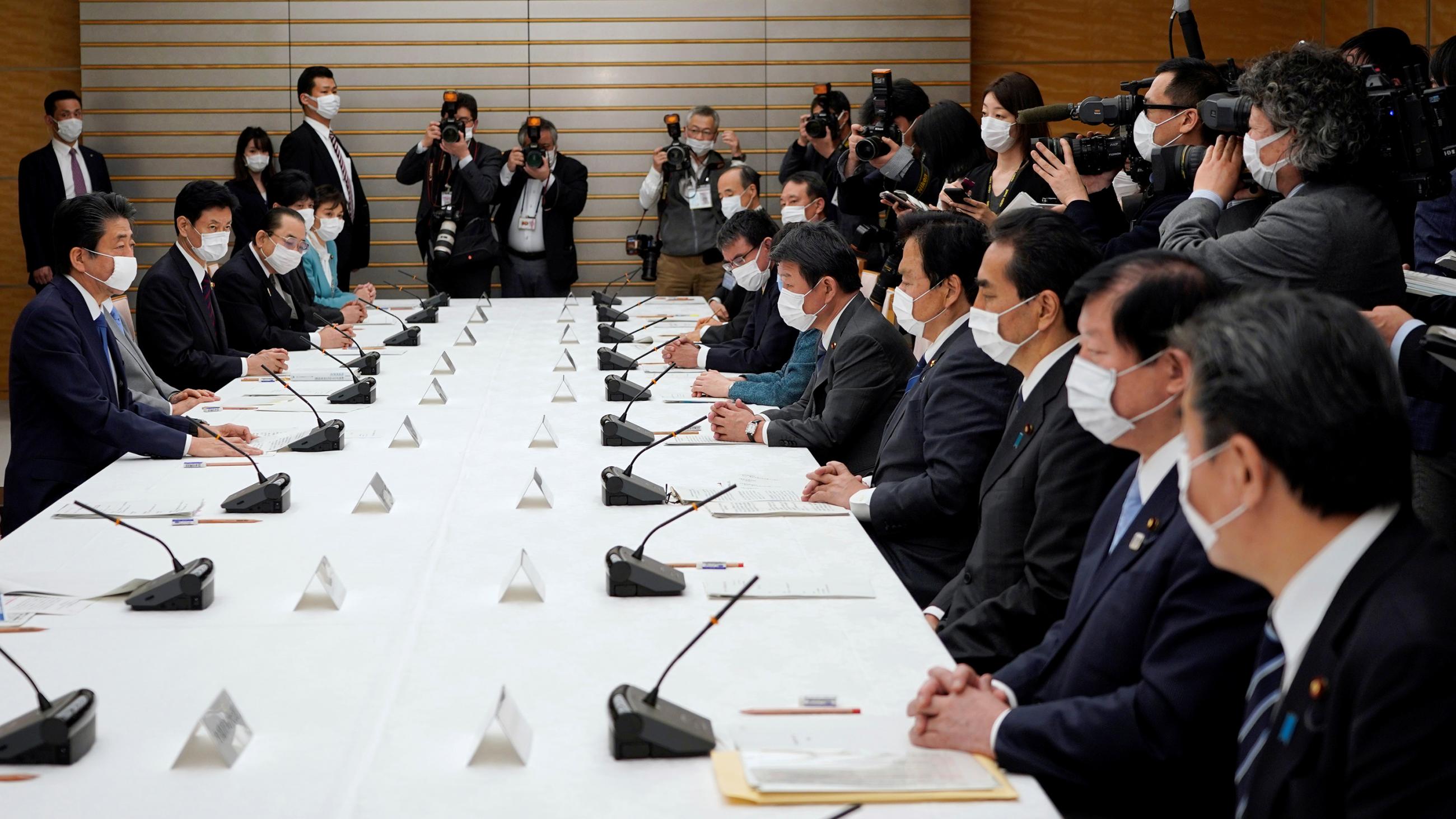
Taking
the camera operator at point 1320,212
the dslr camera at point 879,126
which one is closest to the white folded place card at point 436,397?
the dslr camera at point 879,126

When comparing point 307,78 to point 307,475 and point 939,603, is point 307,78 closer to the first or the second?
point 307,475

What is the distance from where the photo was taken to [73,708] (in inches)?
61.1

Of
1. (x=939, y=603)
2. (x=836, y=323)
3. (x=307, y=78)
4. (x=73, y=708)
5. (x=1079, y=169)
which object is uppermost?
(x=307, y=78)

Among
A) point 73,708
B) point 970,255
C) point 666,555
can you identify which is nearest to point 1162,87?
point 970,255

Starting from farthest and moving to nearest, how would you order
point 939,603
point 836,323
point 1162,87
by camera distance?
point 836,323, point 1162,87, point 939,603

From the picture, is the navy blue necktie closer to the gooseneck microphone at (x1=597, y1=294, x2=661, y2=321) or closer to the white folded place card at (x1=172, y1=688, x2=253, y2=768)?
the white folded place card at (x1=172, y1=688, x2=253, y2=768)

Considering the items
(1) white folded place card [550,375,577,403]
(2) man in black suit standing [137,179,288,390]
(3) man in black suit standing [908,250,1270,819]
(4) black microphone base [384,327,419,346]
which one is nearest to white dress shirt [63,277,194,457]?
(2) man in black suit standing [137,179,288,390]

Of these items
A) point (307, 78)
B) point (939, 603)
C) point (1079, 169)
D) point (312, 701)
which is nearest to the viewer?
point (312, 701)

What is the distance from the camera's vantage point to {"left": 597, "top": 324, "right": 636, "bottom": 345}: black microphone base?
5148 mm

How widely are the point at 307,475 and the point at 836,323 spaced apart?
5.05 ft

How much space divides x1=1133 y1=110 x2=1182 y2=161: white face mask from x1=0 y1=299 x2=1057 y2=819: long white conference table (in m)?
1.16

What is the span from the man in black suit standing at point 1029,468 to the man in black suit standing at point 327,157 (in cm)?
562

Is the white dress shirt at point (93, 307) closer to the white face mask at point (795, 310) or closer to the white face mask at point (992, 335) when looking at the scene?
the white face mask at point (795, 310)

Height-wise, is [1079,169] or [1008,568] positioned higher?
[1079,169]
